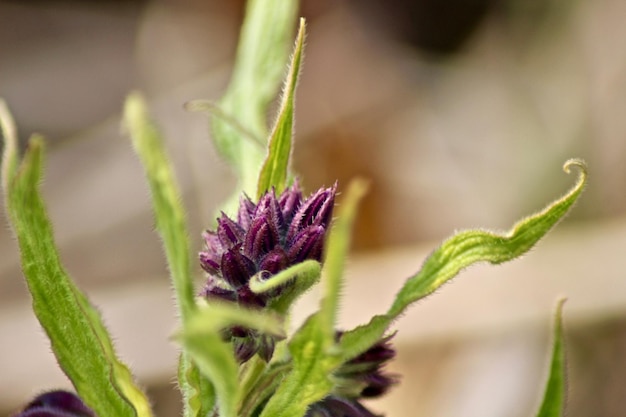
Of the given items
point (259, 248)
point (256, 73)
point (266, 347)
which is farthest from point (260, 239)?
point (256, 73)

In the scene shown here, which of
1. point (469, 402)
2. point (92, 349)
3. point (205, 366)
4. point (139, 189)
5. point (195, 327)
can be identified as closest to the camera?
point (195, 327)

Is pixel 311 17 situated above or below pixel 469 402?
above

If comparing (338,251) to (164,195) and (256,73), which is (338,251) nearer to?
(164,195)

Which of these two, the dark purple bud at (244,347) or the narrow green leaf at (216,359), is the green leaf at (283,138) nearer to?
the dark purple bud at (244,347)

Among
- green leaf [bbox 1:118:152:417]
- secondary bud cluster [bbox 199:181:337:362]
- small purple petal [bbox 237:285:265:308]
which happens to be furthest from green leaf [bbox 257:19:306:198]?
green leaf [bbox 1:118:152:417]

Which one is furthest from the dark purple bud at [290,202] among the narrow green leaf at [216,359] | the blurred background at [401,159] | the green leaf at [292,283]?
the blurred background at [401,159]

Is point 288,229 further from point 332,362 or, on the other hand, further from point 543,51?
point 543,51

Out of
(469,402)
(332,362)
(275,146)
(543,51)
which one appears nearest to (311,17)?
(543,51)
